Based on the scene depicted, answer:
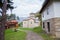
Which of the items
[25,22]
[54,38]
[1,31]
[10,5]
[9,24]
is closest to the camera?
[1,31]

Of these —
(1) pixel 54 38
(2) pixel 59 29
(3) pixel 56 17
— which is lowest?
(1) pixel 54 38

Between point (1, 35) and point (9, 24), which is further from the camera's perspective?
point (9, 24)

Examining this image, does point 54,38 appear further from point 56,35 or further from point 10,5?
point 10,5

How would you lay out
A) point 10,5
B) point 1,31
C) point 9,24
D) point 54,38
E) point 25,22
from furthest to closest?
point 25,22 → point 9,24 → point 10,5 → point 54,38 → point 1,31

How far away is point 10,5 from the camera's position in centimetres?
2072

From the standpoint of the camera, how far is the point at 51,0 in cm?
1608

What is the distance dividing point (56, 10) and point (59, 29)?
2.17 metres

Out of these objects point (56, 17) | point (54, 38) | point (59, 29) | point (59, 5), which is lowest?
point (54, 38)

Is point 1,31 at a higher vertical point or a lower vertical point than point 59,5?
lower

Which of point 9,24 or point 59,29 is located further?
point 9,24

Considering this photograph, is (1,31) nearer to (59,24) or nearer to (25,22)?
(59,24)

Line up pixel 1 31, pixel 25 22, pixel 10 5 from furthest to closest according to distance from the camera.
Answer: pixel 25 22 → pixel 10 5 → pixel 1 31

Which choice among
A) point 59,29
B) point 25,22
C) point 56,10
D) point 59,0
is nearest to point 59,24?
point 59,29

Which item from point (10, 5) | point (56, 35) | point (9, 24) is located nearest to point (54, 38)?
point (56, 35)
